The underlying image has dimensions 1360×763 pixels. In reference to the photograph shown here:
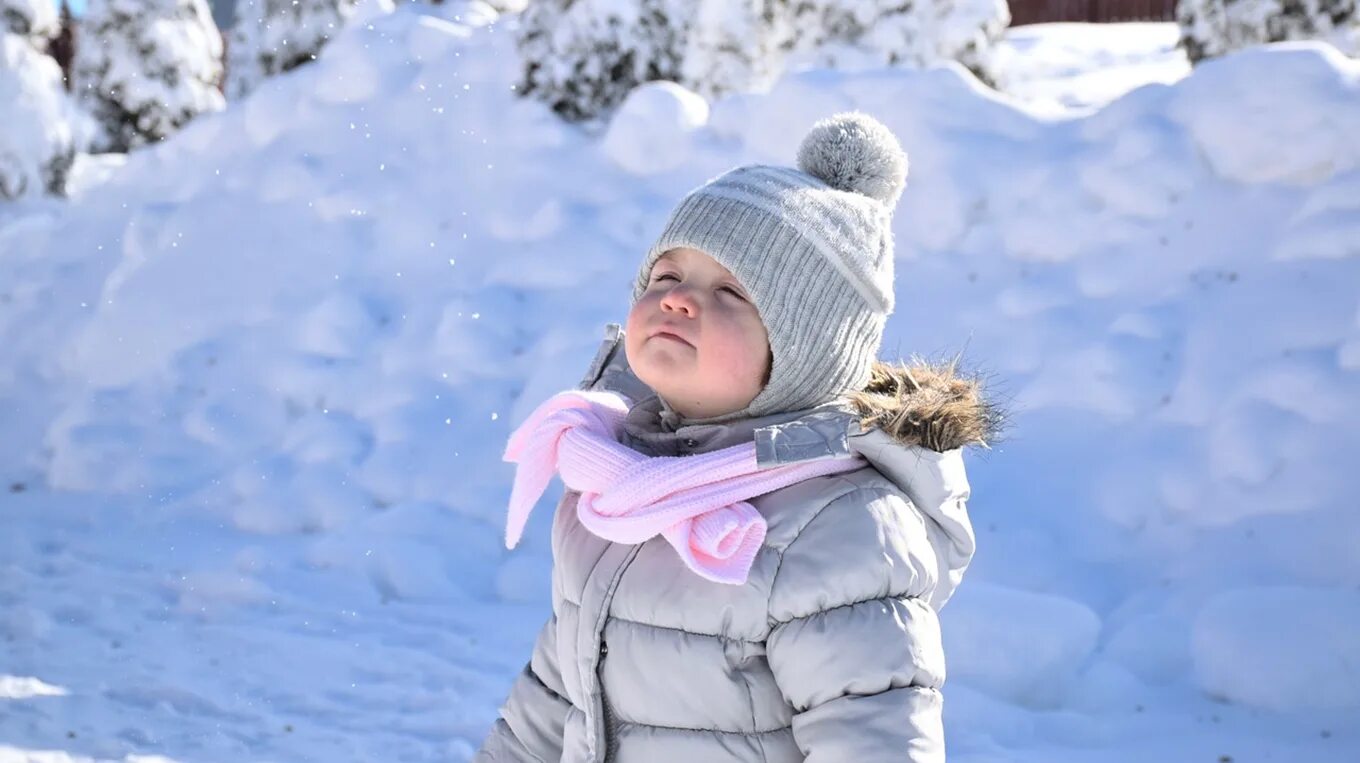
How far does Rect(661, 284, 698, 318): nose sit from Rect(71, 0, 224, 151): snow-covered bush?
1356 cm

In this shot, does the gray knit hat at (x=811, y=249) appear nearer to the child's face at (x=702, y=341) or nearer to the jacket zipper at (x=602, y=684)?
the child's face at (x=702, y=341)

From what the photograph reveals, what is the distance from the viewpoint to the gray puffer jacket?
1591mm

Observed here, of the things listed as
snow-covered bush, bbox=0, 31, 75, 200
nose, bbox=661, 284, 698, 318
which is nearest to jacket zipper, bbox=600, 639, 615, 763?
nose, bbox=661, 284, 698, 318

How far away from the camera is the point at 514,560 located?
15.0 feet

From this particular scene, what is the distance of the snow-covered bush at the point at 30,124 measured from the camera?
10.8m

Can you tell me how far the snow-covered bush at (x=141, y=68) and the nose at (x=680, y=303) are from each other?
534 inches

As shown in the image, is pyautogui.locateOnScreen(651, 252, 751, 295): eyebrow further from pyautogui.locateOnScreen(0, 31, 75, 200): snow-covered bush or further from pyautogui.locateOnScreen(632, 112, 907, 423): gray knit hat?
pyautogui.locateOnScreen(0, 31, 75, 200): snow-covered bush

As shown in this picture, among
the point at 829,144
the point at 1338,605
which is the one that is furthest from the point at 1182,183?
the point at 829,144

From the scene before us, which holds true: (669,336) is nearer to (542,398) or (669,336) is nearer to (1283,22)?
(542,398)

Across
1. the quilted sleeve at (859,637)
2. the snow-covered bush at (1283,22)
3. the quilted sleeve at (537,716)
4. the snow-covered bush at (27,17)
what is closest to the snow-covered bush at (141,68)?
the snow-covered bush at (27,17)

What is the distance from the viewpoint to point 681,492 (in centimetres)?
174

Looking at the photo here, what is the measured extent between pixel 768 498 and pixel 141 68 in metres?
13.9

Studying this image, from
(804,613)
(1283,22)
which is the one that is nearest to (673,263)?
(804,613)

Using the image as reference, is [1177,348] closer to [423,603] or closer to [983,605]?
[983,605]
